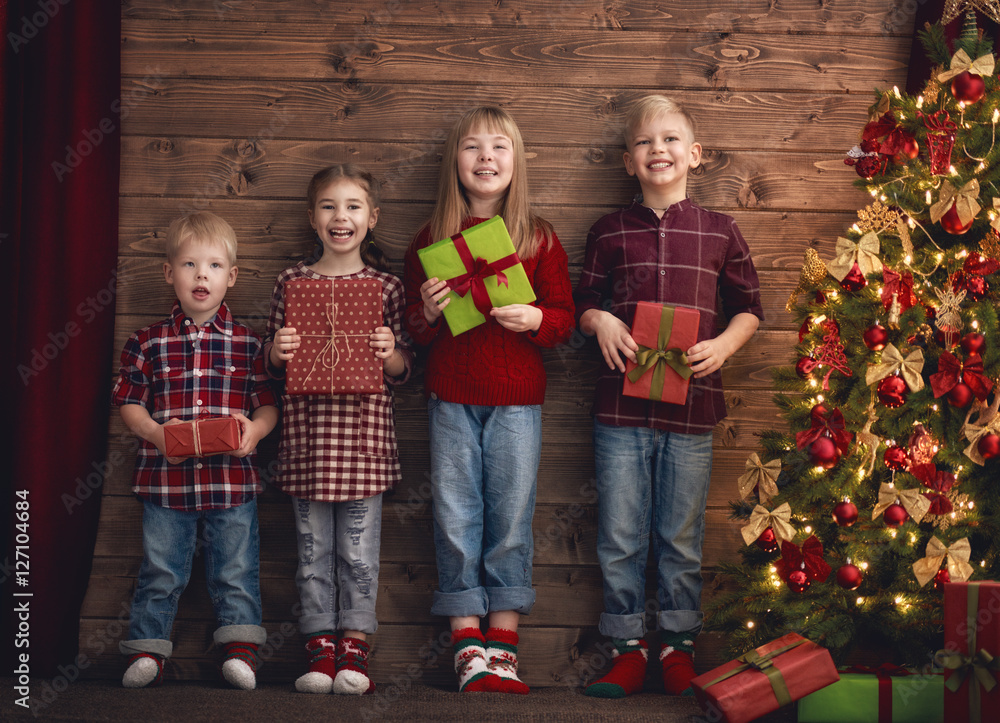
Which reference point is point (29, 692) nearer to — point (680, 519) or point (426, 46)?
point (680, 519)

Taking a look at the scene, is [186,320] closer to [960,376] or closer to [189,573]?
[189,573]

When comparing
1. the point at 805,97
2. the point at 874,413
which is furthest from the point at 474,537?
the point at 805,97

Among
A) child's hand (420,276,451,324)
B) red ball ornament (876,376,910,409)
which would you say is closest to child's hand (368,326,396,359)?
child's hand (420,276,451,324)

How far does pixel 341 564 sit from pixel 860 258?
157 centimetres

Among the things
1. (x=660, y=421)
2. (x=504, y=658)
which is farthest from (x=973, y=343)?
(x=504, y=658)

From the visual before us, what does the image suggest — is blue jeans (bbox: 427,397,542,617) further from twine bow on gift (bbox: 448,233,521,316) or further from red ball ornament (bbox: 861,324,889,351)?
red ball ornament (bbox: 861,324,889,351)

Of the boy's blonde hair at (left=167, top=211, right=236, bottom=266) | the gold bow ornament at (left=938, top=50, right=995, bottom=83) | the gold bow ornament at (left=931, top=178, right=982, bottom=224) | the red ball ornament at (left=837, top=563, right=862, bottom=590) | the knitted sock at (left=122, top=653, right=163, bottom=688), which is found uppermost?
the gold bow ornament at (left=938, top=50, right=995, bottom=83)

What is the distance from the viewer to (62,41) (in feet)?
7.04

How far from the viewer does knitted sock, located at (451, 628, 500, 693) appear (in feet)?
6.40

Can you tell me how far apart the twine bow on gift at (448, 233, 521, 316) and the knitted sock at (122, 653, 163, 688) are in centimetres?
130

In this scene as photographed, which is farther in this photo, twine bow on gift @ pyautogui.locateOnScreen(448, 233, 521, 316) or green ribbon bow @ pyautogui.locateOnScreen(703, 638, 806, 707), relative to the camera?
twine bow on gift @ pyautogui.locateOnScreen(448, 233, 521, 316)

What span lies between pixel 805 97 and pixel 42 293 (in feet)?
7.67

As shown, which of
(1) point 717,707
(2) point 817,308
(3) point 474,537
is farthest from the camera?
(3) point 474,537

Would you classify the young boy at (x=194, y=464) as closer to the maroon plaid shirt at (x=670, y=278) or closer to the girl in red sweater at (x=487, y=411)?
the girl in red sweater at (x=487, y=411)
